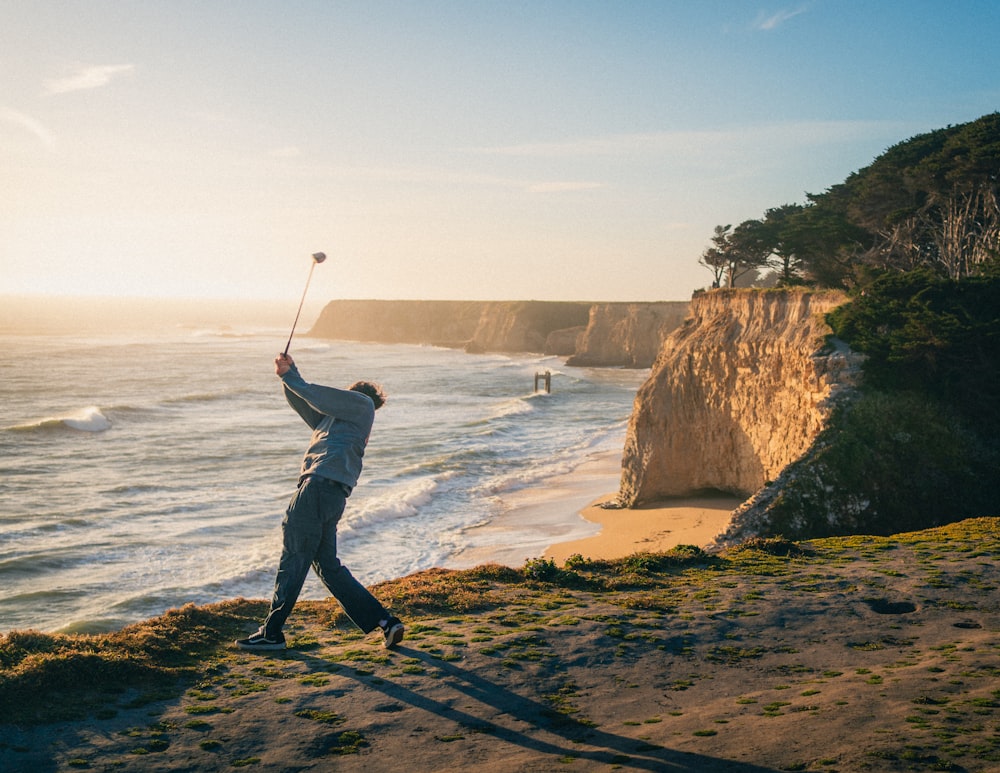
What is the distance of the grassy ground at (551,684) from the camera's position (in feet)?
16.9

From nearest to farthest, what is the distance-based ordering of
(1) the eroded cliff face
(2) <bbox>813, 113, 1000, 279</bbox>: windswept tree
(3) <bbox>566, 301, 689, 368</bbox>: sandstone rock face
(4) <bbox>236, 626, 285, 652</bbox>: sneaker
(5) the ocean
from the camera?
(4) <bbox>236, 626, 285, 652</bbox>: sneaker → (5) the ocean → (1) the eroded cliff face → (2) <bbox>813, 113, 1000, 279</bbox>: windswept tree → (3) <bbox>566, 301, 689, 368</bbox>: sandstone rock face

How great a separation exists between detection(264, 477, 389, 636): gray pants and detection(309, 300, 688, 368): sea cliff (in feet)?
196

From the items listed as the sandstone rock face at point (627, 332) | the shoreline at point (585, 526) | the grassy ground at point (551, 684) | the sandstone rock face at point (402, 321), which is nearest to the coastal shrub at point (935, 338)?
the shoreline at point (585, 526)

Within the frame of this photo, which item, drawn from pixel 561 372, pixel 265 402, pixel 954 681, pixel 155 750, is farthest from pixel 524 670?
pixel 561 372

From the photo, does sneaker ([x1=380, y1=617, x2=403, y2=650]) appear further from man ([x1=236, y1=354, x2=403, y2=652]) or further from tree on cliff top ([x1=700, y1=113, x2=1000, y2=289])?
tree on cliff top ([x1=700, y1=113, x2=1000, y2=289])

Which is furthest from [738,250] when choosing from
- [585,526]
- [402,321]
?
[402,321]

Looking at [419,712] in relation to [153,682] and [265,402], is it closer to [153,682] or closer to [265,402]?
[153,682]

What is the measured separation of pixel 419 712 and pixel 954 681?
4453 millimetres

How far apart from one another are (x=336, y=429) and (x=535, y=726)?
3060mm

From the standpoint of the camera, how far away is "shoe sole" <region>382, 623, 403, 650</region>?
714 cm

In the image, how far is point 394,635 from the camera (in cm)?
714

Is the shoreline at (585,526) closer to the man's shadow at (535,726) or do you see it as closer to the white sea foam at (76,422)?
the man's shadow at (535,726)

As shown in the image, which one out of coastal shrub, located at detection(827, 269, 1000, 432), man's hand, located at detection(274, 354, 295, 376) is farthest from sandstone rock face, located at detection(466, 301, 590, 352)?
man's hand, located at detection(274, 354, 295, 376)

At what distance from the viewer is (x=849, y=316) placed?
764 inches
